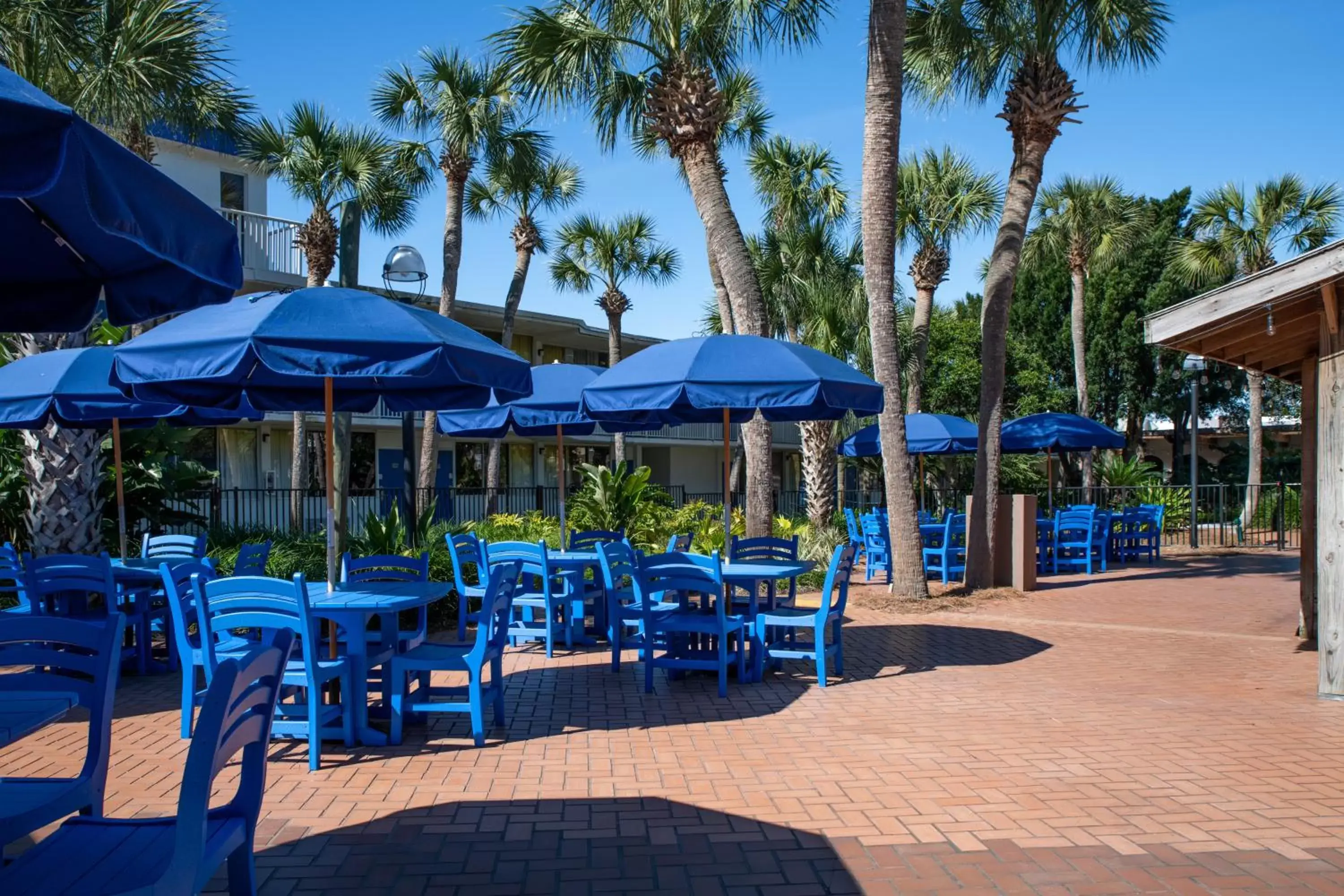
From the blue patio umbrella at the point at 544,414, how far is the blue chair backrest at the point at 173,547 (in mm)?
2640

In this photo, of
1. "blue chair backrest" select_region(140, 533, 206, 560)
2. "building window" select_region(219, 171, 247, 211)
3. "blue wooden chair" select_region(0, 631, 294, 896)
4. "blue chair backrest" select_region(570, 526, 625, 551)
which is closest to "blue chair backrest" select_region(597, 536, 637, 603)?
"blue chair backrest" select_region(570, 526, 625, 551)

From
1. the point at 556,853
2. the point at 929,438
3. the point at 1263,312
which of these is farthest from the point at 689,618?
the point at 929,438

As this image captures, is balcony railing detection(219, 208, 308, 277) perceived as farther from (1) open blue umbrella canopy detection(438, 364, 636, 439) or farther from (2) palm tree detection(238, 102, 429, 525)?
(1) open blue umbrella canopy detection(438, 364, 636, 439)

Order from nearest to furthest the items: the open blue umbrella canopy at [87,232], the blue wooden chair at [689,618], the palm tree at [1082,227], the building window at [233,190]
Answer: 1. the open blue umbrella canopy at [87,232]
2. the blue wooden chair at [689,618]
3. the building window at [233,190]
4. the palm tree at [1082,227]

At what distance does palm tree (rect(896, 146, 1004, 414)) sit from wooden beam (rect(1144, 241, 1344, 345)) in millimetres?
14688

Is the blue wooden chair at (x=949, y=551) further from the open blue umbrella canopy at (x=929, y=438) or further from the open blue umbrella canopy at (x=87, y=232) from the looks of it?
the open blue umbrella canopy at (x=87, y=232)

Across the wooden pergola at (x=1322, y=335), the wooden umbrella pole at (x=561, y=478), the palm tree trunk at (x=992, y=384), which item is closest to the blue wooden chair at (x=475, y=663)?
the wooden umbrella pole at (x=561, y=478)

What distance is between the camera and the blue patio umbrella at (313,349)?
5.47 metres

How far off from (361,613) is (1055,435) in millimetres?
13401

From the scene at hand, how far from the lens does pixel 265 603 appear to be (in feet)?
18.4

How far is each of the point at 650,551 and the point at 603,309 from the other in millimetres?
17455

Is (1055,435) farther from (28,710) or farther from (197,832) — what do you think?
(197,832)

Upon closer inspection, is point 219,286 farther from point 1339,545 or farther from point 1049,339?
point 1049,339

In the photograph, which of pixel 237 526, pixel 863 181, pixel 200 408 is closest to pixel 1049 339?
pixel 863 181
